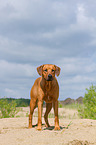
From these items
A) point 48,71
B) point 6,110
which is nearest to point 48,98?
point 48,71

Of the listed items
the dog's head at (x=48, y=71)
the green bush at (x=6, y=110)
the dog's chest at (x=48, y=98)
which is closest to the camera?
the dog's head at (x=48, y=71)

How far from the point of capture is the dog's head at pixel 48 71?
4996mm

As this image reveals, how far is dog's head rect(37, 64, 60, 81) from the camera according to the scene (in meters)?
5.00

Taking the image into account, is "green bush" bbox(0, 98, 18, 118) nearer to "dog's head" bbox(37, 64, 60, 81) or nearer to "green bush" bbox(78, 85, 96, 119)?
"green bush" bbox(78, 85, 96, 119)

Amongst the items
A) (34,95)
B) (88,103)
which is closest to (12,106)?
(88,103)

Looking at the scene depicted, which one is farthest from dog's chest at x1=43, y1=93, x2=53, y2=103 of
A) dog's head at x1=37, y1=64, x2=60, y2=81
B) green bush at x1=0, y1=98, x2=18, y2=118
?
green bush at x1=0, y1=98, x2=18, y2=118

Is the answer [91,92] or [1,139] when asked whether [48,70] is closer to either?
[1,139]

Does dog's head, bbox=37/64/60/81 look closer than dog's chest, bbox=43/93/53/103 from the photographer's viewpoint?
Yes

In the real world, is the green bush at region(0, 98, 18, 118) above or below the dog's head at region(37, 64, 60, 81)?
below

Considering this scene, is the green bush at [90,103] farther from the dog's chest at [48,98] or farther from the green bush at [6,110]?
the dog's chest at [48,98]

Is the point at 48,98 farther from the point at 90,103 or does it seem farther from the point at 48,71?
the point at 90,103

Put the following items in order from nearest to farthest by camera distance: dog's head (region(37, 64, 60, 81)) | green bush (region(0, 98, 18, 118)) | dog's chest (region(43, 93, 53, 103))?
1. dog's head (region(37, 64, 60, 81))
2. dog's chest (region(43, 93, 53, 103))
3. green bush (region(0, 98, 18, 118))

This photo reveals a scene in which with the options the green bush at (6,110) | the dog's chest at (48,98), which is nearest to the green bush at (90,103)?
the green bush at (6,110)

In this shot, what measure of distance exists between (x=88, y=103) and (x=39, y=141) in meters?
7.68
